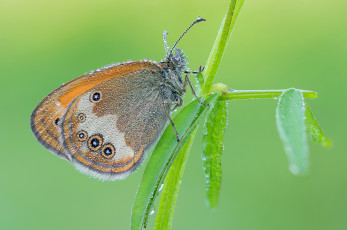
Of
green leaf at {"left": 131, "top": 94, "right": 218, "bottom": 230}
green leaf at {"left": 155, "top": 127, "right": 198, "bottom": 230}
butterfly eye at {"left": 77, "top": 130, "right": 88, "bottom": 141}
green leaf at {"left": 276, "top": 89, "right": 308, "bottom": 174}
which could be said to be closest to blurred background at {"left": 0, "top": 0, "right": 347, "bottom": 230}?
butterfly eye at {"left": 77, "top": 130, "right": 88, "bottom": 141}

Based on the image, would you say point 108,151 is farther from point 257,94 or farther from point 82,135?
point 257,94

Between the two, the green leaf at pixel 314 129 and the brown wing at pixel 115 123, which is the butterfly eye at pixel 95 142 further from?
the green leaf at pixel 314 129

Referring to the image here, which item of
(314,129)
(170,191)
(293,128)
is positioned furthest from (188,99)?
(293,128)

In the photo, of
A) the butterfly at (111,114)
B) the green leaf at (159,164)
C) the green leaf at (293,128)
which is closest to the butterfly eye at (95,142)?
the butterfly at (111,114)

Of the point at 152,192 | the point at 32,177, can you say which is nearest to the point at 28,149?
the point at 32,177

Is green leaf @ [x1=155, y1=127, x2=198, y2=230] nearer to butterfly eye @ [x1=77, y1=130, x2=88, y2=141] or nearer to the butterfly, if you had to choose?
the butterfly

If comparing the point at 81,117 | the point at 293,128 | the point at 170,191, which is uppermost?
the point at 81,117
